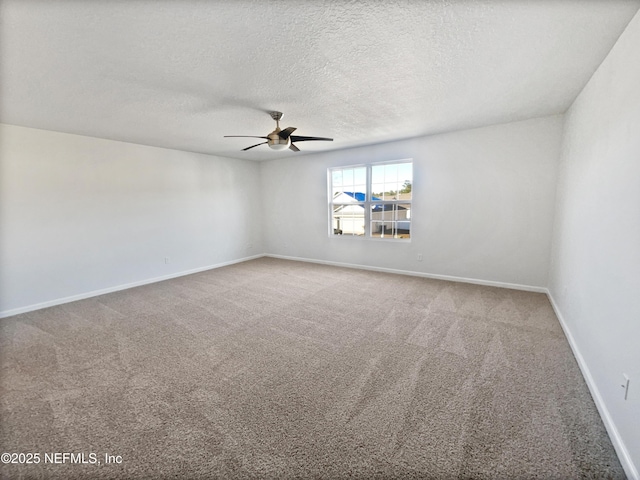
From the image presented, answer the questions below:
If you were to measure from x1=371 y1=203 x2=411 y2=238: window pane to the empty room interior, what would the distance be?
0.08 metres

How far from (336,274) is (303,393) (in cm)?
324

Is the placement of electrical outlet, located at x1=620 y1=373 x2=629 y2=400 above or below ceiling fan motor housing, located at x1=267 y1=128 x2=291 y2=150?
below

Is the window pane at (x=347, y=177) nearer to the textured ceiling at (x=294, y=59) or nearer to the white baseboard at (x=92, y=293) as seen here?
A: the textured ceiling at (x=294, y=59)

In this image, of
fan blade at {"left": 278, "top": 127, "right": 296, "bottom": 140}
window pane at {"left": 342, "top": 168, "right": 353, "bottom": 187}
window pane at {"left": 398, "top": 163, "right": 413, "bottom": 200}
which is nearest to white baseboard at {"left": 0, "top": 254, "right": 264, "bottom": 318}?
window pane at {"left": 342, "top": 168, "right": 353, "bottom": 187}

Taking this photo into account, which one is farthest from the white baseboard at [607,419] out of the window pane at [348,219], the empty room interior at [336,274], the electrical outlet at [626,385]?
the window pane at [348,219]

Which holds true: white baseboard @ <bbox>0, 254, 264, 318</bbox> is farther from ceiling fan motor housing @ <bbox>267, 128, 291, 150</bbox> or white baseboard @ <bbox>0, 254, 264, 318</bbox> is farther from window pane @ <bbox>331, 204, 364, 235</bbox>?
ceiling fan motor housing @ <bbox>267, 128, 291, 150</bbox>

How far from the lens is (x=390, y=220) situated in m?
5.12

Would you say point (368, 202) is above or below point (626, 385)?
above

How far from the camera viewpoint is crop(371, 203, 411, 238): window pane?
16.2ft

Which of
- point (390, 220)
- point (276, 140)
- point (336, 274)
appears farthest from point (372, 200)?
point (276, 140)

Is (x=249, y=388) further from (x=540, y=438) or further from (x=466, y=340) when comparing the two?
(x=466, y=340)

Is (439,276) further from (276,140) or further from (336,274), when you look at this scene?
(276,140)

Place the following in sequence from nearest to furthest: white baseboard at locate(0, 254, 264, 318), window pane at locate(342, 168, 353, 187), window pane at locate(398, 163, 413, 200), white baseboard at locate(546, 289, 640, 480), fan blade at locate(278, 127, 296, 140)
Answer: white baseboard at locate(546, 289, 640, 480) → fan blade at locate(278, 127, 296, 140) → white baseboard at locate(0, 254, 264, 318) → window pane at locate(398, 163, 413, 200) → window pane at locate(342, 168, 353, 187)

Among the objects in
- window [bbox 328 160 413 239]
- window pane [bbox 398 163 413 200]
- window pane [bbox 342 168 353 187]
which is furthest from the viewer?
window pane [bbox 342 168 353 187]
